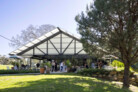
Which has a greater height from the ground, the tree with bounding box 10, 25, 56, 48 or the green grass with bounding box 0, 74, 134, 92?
the tree with bounding box 10, 25, 56, 48

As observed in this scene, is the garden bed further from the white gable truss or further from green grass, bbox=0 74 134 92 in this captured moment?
green grass, bbox=0 74 134 92

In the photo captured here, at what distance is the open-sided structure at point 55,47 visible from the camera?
2095cm

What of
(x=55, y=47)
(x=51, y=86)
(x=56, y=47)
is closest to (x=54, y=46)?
(x=55, y=47)

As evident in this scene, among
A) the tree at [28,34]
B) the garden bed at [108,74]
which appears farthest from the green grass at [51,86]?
the tree at [28,34]

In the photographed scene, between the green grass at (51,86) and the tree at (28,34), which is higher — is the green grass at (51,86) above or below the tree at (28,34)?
below

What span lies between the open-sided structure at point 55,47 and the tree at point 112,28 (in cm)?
897

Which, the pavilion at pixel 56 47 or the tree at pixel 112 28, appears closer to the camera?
the tree at pixel 112 28

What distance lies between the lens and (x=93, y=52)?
39.3 feet

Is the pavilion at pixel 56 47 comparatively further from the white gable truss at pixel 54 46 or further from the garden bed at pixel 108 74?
the garden bed at pixel 108 74

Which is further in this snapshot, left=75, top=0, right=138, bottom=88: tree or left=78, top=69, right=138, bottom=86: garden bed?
left=78, top=69, right=138, bottom=86: garden bed

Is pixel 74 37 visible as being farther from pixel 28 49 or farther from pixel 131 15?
pixel 131 15

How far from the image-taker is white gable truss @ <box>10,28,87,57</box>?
2095 cm

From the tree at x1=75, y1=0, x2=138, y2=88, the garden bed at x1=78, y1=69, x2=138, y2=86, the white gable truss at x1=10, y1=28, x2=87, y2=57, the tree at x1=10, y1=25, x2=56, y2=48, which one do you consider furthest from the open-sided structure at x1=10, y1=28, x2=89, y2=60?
the tree at x1=10, y1=25, x2=56, y2=48

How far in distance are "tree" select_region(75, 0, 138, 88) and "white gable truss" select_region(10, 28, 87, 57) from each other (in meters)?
8.98
